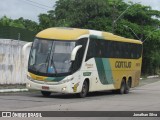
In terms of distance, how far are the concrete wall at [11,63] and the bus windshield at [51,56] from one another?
18.5ft

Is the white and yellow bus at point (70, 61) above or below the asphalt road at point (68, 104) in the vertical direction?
above

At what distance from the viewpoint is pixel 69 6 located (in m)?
57.8

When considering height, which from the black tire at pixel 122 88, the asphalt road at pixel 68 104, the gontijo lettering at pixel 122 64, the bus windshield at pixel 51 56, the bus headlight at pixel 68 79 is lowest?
the black tire at pixel 122 88

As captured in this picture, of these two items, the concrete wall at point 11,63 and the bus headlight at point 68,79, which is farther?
the concrete wall at point 11,63

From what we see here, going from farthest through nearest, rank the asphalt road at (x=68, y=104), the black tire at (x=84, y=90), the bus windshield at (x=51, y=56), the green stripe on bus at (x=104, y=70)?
the green stripe on bus at (x=104, y=70) → the black tire at (x=84, y=90) → the bus windshield at (x=51, y=56) → the asphalt road at (x=68, y=104)

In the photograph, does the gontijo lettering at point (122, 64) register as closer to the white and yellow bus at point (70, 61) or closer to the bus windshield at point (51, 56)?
the white and yellow bus at point (70, 61)

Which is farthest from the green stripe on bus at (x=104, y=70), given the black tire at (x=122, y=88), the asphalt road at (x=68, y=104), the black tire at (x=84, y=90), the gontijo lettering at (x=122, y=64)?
the asphalt road at (x=68, y=104)

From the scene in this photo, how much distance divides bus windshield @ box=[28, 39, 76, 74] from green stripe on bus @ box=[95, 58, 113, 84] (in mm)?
3154

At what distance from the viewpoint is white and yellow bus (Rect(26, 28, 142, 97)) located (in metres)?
22.6

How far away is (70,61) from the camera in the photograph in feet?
74.5

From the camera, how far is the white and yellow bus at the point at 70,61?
22.6 metres

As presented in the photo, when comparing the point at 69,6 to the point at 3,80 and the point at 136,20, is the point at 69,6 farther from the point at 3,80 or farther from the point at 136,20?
the point at 3,80

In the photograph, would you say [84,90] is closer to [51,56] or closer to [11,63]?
[51,56]

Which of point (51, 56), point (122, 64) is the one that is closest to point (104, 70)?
point (122, 64)
